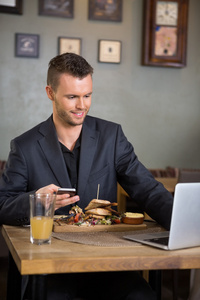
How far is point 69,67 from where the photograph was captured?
1.98 meters

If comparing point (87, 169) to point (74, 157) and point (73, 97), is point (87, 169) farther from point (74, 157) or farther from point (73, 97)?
point (73, 97)

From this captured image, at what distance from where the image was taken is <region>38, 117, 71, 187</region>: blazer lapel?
1.99 metres

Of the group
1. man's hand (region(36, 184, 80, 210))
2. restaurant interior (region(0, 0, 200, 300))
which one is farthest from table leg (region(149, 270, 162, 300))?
restaurant interior (region(0, 0, 200, 300))

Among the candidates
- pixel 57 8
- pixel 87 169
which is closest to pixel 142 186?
pixel 87 169

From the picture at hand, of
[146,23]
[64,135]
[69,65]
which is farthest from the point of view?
[146,23]

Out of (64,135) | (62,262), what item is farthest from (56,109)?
(62,262)

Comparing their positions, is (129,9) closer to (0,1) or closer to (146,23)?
(146,23)

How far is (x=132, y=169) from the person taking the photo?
6.81ft

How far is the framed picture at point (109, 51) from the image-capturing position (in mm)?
4473

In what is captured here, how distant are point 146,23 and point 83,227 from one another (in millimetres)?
3314

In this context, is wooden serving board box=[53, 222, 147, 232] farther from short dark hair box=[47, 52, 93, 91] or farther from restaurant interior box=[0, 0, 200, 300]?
restaurant interior box=[0, 0, 200, 300]

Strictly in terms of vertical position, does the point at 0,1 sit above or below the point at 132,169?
above

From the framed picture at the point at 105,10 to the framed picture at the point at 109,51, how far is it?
237mm

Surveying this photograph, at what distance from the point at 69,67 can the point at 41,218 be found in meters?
0.83
